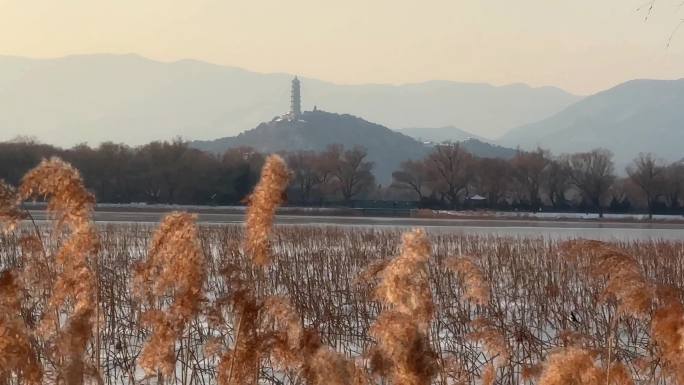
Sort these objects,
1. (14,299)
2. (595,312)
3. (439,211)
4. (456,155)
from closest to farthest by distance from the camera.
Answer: (14,299), (595,312), (439,211), (456,155)

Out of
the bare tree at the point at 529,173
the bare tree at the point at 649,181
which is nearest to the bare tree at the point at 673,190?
the bare tree at the point at 649,181

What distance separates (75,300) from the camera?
4117 millimetres

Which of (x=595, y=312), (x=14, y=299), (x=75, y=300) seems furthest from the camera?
(x=595, y=312)

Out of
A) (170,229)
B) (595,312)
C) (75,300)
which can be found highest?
(170,229)

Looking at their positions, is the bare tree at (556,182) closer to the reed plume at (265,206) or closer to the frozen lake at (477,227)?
the frozen lake at (477,227)

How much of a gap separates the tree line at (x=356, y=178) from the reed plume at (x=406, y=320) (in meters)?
52.5

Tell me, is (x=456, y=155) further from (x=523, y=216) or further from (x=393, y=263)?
(x=393, y=263)

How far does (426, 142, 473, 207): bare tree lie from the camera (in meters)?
76.2

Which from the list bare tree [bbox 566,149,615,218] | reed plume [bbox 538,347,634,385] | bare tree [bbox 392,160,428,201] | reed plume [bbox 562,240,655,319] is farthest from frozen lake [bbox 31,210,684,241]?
bare tree [bbox 392,160,428,201]

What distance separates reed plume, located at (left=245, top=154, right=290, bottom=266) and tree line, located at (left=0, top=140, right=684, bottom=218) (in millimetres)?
51526

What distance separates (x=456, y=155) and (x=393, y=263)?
3027 inches

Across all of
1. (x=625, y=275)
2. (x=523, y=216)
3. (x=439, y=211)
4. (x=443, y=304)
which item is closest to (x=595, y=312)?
(x=443, y=304)

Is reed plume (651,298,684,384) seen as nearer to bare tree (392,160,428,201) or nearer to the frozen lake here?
the frozen lake

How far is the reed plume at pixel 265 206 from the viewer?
153 inches
